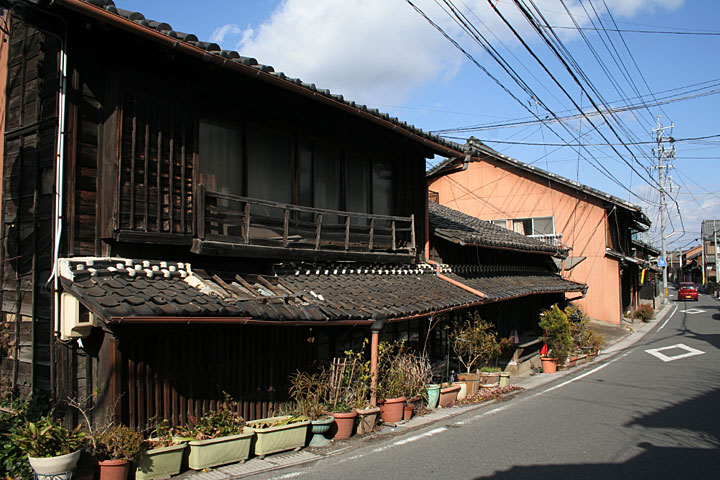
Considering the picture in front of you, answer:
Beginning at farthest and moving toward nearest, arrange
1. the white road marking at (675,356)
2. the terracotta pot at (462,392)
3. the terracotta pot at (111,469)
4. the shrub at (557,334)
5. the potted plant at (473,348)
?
the white road marking at (675,356), the shrub at (557,334), the potted plant at (473,348), the terracotta pot at (462,392), the terracotta pot at (111,469)

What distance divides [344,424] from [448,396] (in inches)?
148

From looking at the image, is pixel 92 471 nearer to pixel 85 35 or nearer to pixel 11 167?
pixel 11 167

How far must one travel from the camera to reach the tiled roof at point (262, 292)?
652 cm

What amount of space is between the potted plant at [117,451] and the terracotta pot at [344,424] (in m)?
3.18

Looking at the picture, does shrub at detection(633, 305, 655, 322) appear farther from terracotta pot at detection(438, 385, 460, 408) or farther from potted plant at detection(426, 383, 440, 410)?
potted plant at detection(426, 383, 440, 410)

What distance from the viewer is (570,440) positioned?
28.3ft

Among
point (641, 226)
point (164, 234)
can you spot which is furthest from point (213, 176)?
point (641, 226)

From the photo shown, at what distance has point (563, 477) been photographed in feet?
22.4

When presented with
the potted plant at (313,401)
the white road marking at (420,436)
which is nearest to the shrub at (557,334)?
the white road marking at (420,436)

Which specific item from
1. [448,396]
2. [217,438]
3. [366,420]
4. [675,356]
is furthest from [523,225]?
[217,438]

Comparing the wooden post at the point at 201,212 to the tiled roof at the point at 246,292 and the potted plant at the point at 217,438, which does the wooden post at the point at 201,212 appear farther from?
the potted plant at the point at 217,438

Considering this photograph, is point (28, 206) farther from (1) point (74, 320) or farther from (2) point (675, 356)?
(2) point (675, 356)

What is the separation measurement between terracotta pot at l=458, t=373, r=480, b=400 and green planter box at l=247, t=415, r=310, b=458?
581cm

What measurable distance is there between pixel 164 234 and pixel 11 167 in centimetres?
283
